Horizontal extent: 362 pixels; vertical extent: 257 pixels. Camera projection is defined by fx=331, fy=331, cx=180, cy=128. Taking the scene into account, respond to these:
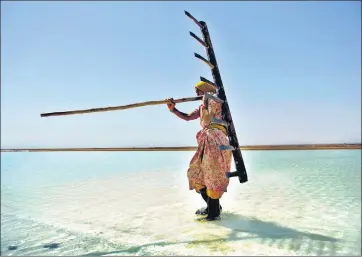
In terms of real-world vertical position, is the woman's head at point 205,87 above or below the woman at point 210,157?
above

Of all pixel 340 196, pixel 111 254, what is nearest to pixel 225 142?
pixel 111 254

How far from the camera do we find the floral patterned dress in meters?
4.65

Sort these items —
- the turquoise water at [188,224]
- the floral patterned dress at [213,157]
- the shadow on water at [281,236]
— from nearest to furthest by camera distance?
the shadow on water at [281,236] → the turquoise water at [188,224] → the floral patterned dress at [213,157]

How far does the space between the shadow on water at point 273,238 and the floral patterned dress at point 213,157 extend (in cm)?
52

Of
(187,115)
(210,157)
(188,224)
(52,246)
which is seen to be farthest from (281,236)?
(52,246)

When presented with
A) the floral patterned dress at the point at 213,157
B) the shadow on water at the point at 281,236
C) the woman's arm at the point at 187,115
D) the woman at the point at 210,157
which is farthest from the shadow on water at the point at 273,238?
the woman's arm at the point at 187,115

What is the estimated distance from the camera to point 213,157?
4707 millimetres

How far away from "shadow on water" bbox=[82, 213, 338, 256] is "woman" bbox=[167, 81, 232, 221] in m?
0.41

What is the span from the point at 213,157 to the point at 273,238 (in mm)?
1386

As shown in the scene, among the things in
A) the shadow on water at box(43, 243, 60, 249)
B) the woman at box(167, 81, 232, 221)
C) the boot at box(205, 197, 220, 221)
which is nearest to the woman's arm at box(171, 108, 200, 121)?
the woman at box(167, 81, 232, 221)

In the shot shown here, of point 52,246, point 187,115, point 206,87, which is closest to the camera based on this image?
point 52,246

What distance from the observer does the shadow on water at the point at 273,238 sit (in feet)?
11.3

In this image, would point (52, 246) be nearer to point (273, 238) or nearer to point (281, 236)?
point (273, 238)

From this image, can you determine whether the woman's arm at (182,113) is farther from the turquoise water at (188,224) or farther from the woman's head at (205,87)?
the turquoise water at (188,224)
